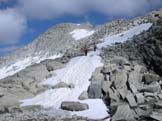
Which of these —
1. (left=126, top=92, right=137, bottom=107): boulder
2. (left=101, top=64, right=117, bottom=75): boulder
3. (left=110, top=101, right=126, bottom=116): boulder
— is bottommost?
(left=110, top=101, right=126, bottom=116): boulder

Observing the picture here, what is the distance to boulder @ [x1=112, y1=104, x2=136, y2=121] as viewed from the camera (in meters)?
24.5

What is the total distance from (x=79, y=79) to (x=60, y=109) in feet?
20.0

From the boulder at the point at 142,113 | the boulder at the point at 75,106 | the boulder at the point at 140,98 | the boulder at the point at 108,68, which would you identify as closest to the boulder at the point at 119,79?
the boulder at the point at 108,68

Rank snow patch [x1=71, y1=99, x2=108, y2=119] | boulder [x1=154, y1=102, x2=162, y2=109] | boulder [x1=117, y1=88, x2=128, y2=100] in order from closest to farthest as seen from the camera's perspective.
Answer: boulder [x1=154, y1=102, x2=162, y2=109], snow patch [x1=71, y1=99, x2=108, y2=119], boulder [x1=117, y1=88, x2=128, y2=100]

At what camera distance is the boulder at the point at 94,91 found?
3162cm

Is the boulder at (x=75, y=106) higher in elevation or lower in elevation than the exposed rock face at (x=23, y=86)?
lower

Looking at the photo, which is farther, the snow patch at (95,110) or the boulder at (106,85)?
the boulder at (106,85)

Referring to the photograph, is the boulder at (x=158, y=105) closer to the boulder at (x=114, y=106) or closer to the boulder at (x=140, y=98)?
the boulder at (x=140, y=98)

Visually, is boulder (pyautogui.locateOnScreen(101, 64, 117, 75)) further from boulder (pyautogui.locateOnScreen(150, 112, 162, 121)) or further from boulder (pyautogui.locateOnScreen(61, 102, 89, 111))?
boulder (pyautogui.locateOnScreen(150, 112, 162, 121))

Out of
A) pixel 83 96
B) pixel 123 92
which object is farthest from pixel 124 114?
pixel 83 96

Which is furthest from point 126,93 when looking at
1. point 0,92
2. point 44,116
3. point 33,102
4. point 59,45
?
point 59,45

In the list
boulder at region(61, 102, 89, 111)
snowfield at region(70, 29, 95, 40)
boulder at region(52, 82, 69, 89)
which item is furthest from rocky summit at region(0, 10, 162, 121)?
snowfield at region(70, 29, 95, 40)

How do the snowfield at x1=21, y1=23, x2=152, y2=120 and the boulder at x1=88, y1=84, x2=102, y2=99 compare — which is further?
the boulder at x1=88, y1=84, x2=102, y2=99

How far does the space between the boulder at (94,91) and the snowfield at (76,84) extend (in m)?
0.65
